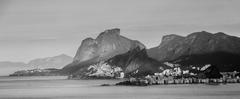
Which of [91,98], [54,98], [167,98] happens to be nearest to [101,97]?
[91,98]

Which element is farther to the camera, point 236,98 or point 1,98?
point 1,98

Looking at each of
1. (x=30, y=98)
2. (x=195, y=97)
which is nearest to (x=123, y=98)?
(x=195, y=97)

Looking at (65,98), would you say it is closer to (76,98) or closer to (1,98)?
(76,98)

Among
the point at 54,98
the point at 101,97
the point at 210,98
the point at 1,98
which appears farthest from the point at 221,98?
the point at 1,98

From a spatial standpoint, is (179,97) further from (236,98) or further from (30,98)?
(30,98)

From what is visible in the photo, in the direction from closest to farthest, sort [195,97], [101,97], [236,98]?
[236,98] < [195,97] < [101,97]

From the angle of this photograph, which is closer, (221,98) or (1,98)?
(221,98)

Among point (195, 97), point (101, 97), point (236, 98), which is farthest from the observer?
point (101, 97)

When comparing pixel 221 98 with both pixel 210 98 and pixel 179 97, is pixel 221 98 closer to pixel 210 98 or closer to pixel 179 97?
pixel 210 98
